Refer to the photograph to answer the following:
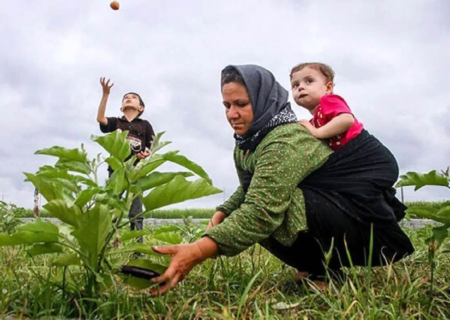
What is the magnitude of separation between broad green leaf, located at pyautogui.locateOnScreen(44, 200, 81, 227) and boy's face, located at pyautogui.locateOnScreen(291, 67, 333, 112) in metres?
1.46

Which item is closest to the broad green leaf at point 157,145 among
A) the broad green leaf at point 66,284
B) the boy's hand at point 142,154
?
the broad green leaf at point 66,284

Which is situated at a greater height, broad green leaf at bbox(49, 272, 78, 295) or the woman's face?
the woman's face

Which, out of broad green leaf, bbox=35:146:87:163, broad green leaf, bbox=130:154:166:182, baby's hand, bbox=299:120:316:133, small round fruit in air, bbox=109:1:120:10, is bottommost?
broad green leaf, bbox=130:154:166:182

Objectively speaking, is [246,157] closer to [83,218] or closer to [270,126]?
[270,126]

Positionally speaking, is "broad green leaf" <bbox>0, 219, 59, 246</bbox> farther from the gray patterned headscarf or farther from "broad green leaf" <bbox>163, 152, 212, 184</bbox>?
the gray patterned headscarf

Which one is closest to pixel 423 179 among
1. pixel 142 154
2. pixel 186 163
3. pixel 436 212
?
pixel 436 212

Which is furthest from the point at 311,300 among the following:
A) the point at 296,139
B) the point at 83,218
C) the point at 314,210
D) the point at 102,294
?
the point at 83,218

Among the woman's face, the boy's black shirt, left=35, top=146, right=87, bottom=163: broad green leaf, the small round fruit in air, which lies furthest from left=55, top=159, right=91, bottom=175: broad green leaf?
the small round fruit in air

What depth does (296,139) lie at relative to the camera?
2268 mm

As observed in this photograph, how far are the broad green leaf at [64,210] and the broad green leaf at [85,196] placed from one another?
3cm

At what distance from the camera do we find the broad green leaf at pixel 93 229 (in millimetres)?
1781

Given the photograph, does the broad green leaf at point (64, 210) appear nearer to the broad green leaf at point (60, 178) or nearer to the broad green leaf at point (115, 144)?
the broad green leaf at point (60, 178)

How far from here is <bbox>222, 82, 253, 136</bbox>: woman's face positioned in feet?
7.57

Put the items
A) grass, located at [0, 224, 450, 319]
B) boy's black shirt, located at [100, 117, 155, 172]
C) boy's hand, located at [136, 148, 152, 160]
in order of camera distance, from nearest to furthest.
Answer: grass, located at [0, 224, 450, 319] → boy's hand, located at [136, 148, 152, 160] → boy's black shirt, located at [100, 117, 155, 172]
